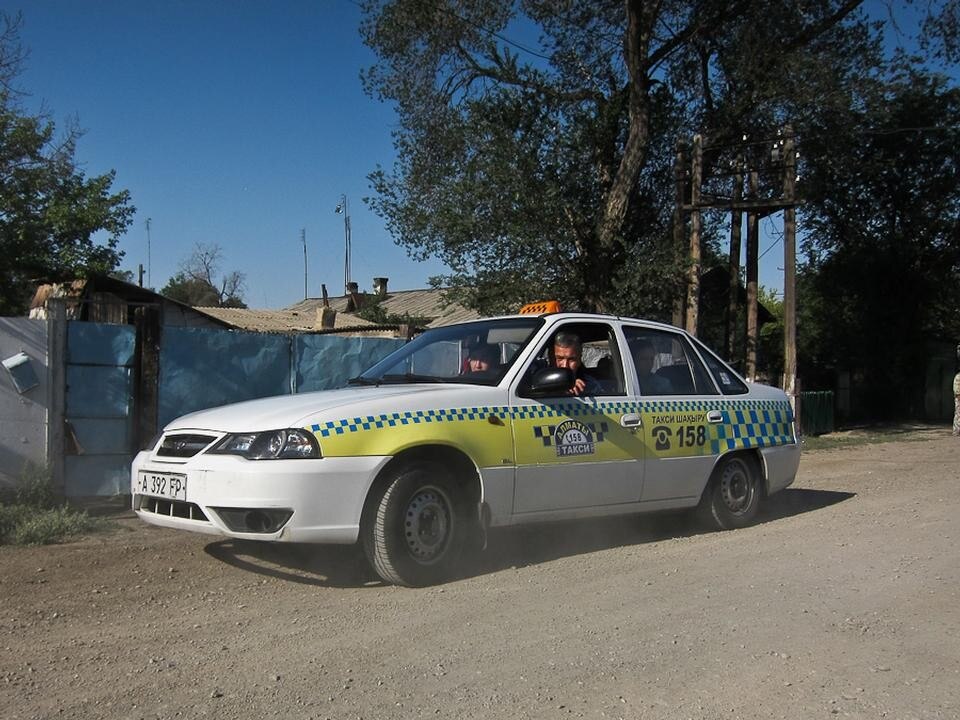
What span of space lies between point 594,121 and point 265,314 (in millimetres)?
13480

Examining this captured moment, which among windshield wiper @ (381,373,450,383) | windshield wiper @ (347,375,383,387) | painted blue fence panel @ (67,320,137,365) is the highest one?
painted blue fence panel @ (67,320,137,365)

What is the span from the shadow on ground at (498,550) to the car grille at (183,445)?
910 millimetres

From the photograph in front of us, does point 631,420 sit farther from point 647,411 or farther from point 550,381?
point 550,381

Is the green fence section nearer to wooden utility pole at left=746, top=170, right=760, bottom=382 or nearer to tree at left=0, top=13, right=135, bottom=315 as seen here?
wooden utility pole at left=746, top=170, right=760, bottom=382

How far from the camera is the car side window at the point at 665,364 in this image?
6672 millimetres

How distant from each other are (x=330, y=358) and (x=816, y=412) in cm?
1575

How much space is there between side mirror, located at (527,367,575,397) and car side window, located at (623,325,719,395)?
3.28ft

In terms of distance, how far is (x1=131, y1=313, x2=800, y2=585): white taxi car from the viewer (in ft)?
15.8

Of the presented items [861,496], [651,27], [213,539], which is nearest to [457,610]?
[213,539]

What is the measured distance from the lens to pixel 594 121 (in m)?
19.0

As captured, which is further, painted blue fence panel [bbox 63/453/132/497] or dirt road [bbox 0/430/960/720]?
painted blue fence panel [bbox 63/453/132/497]

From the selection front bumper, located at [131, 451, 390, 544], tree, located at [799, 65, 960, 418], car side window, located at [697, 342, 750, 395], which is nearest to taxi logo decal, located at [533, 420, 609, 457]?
front bumper, located at [131, 451, 390, 544]

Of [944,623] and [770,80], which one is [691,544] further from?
[770,80]

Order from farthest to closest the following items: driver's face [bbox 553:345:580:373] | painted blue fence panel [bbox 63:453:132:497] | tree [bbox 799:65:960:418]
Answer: tree [bbox 799:65:960:418], painted blue fence panel [bbox 63:453:132:497], driver's face [bbox 553:345:580:373]
